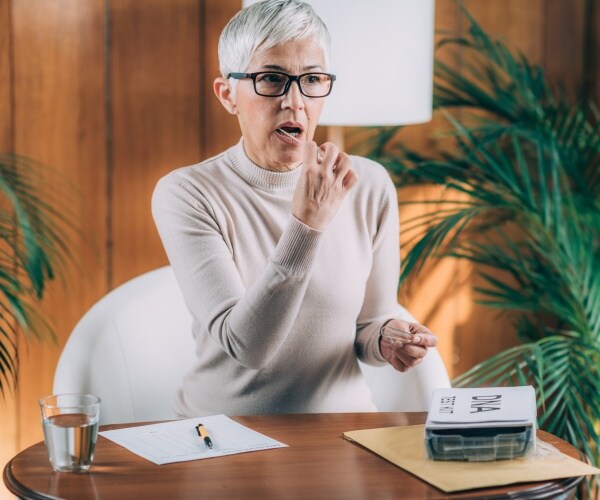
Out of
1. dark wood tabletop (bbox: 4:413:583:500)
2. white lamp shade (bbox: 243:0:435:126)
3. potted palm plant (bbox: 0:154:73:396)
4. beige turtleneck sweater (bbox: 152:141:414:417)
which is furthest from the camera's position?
white lamp shade (bbox: 243:0:435:126)

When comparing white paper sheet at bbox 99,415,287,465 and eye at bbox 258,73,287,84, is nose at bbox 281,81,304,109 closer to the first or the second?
eye at bbox 258,73,287,84

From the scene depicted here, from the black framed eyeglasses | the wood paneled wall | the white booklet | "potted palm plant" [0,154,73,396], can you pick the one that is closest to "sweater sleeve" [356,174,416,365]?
the black framed eyeglasses

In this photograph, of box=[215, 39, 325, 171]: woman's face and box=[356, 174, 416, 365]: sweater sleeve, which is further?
box=[356, 174, 416, 365]: sweater sleeve

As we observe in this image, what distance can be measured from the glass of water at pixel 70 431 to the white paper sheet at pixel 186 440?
0.32 ft

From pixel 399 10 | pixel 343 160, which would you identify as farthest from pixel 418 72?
pixel 343 160

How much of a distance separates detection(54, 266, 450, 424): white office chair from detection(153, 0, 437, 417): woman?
137 mm

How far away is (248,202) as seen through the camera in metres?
1.75

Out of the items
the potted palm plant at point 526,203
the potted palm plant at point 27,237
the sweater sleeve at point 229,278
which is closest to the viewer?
the sweater sleeve at point 229,278

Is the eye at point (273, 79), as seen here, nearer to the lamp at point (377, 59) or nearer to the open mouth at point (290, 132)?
the open mouth at point (290, 132)

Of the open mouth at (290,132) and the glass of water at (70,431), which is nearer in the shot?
the glass of water at (70,431)

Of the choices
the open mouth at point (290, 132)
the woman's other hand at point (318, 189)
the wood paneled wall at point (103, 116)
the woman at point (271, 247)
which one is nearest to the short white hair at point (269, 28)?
the woman at point (271, 247)

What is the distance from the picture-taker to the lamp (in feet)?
6.86

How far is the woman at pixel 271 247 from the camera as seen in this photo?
5.40 feet

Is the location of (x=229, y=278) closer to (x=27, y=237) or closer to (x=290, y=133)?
(x=290, y=133)
